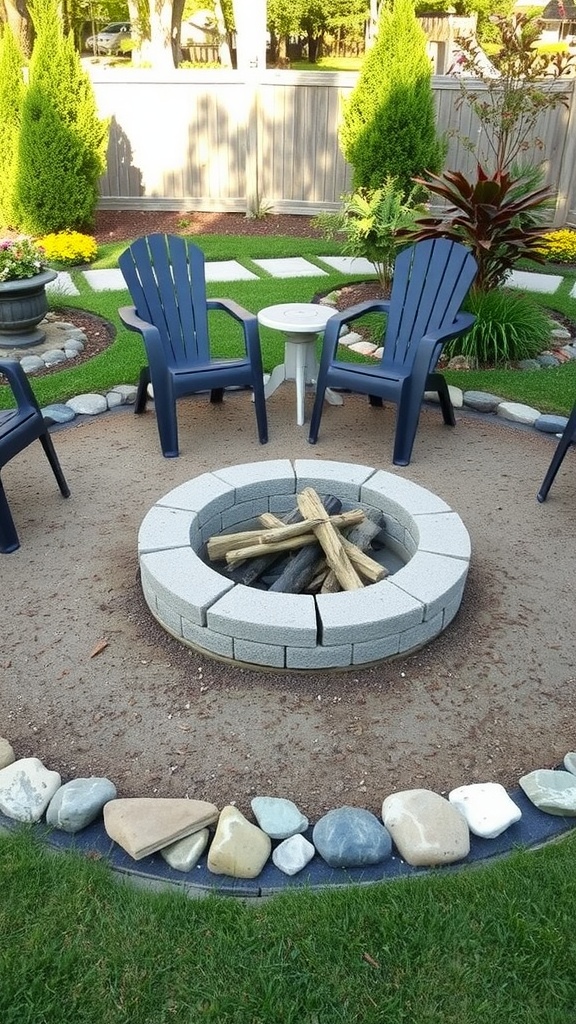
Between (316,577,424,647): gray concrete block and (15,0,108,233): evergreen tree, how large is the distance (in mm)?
6729

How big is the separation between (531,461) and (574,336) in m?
2.06

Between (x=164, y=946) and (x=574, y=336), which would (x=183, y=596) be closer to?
(x=164, y=946)

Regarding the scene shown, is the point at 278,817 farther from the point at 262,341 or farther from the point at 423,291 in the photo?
the point at 262,341

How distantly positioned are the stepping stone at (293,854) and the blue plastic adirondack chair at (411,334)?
233 centimetres

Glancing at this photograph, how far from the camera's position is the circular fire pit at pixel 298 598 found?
2469 mm

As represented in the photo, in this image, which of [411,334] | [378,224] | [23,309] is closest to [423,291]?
[411,334]

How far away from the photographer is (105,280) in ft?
22.3

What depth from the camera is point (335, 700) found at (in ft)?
8.10

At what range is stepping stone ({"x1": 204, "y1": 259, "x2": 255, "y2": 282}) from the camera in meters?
6.82

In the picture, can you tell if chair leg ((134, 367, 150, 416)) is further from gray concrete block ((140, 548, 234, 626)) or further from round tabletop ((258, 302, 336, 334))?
gray concrete block ((140, 548, 234, 626))

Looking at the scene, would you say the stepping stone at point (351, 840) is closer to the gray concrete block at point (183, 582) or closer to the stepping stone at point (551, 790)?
the stepping stone at point (551, 790)

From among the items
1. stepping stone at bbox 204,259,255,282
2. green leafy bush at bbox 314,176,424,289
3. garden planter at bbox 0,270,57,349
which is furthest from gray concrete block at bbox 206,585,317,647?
stepping stone at bbox 204,259,255,282

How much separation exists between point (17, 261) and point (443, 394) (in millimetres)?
2946

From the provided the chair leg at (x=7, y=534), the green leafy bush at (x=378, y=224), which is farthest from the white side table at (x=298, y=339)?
the chair leg at (x=7, y=534)
